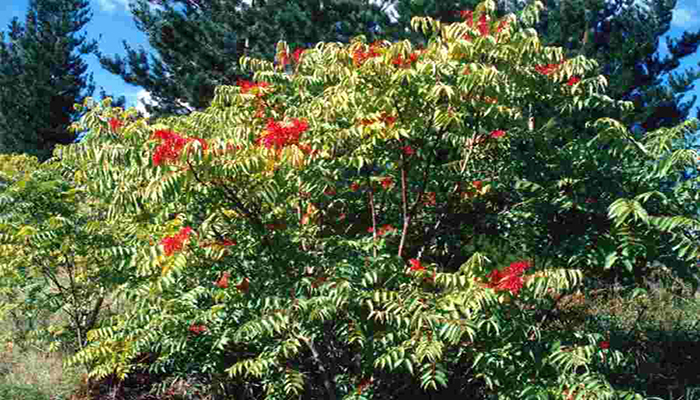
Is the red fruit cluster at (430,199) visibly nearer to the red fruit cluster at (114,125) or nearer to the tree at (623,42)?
the red fruit cluster at (114,125)

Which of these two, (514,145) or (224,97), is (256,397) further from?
(514,145)

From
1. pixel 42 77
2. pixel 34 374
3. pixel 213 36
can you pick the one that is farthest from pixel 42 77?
pixel 34 374

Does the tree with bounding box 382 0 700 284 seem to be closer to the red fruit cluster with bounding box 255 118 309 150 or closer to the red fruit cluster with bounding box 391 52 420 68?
the red fruit cluster with bounding box 391 52 420 68

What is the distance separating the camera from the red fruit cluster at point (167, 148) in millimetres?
3697

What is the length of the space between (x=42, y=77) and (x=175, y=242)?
71.2 feet

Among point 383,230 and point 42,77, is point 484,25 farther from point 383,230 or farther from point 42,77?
point 42,77

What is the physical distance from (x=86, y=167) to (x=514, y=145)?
11.3ft

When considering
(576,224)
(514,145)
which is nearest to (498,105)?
(514,145)

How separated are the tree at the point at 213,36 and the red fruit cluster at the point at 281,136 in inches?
416

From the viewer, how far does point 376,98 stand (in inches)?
170

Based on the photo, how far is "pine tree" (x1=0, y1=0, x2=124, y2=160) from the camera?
22.5m

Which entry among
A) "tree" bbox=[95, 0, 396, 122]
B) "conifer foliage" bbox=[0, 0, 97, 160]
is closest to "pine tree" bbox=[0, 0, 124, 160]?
"conifer foliage" bbox=[0, 0, 97, 160]

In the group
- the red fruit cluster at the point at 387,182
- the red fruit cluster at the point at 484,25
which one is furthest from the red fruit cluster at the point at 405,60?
the red fruit cluster at the point at 387,182

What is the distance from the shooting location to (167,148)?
373 cm
